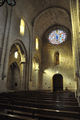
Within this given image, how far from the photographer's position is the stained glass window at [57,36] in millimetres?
19703

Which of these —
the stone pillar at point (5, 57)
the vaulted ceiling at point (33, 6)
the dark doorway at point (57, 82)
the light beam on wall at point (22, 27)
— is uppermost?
the vaulted ceiling at point (33, 6)

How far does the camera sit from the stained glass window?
19.7 meters

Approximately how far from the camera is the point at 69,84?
16.8 m

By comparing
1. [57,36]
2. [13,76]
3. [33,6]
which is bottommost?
[13,76]

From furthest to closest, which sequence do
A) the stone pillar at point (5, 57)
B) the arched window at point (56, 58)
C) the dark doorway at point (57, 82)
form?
1. the arched window at point (56, 58)
2. the dark doorway at point (57, 82)
3. the stone pillar at point (5, 57)

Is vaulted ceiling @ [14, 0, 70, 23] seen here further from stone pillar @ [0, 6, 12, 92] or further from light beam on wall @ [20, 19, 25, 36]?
stone pillar @ [0, 6, 12, 92]

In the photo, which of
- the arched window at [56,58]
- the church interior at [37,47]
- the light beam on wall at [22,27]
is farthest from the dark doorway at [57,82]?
the light beam on wall at [22,27]

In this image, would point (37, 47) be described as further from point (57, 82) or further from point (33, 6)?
point (57, 82)

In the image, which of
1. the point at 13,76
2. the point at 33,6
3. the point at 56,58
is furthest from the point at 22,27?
the point at 13,76

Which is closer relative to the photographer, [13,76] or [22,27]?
[22,27]

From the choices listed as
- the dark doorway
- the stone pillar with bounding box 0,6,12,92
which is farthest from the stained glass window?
the stone pillar with bounding box 0,6,12,92

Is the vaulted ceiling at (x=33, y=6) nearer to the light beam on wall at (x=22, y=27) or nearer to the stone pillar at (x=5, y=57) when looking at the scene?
the light beam on wall at (x=22, y=27)

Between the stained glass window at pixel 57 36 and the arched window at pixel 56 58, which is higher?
the stained glass window at pixel 57 36

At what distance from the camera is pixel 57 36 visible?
20.1 m
